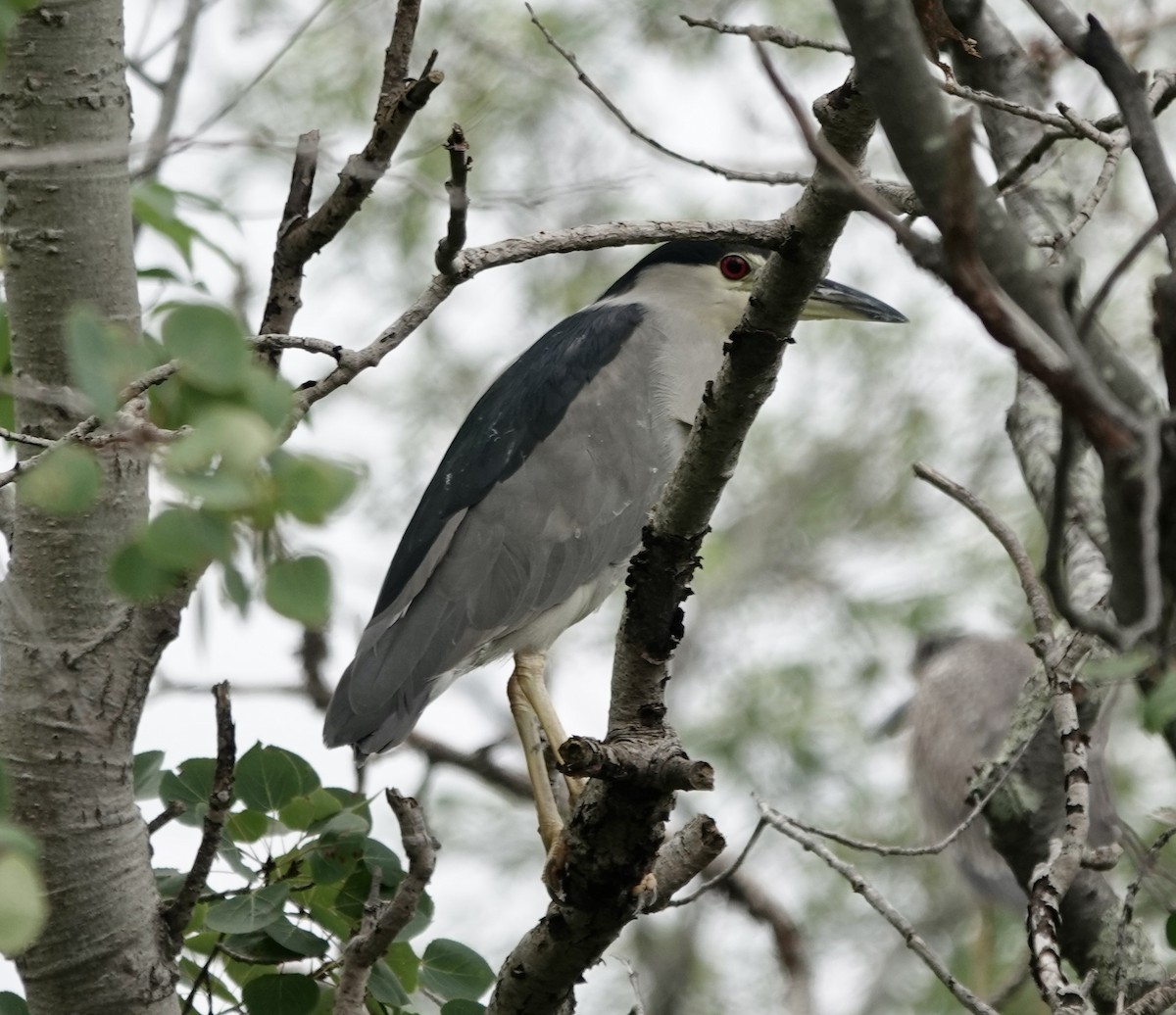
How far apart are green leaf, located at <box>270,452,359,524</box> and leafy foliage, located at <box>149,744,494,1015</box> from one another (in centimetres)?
148

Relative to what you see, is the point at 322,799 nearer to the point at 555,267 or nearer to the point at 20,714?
the point at 20,714

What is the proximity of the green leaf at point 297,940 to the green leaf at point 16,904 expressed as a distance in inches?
59.3

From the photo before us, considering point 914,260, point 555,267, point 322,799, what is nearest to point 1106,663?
point 914,260

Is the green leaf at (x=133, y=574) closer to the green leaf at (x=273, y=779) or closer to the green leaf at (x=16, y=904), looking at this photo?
the green leaf at (x=16, y=904)

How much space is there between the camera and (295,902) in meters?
2.55

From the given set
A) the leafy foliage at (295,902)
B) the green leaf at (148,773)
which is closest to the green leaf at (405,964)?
the leafy foliage at (295,902)

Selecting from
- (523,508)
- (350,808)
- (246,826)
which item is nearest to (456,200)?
(350,808)

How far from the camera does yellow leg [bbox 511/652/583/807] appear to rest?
10.8 ft

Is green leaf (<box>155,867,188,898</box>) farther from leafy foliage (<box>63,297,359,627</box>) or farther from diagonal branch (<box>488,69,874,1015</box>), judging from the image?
leafy foliage (<box>63,297,359,627</box>)

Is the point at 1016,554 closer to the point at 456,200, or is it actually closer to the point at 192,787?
the point at 456,200

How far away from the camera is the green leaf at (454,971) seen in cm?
256

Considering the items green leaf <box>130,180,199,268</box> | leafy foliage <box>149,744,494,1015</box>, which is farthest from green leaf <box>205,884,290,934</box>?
green leaf <box>130,180,199,268</box>

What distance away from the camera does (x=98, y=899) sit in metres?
2.26

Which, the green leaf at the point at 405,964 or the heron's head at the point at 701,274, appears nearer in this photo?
the green leaf at the point at 405,964
